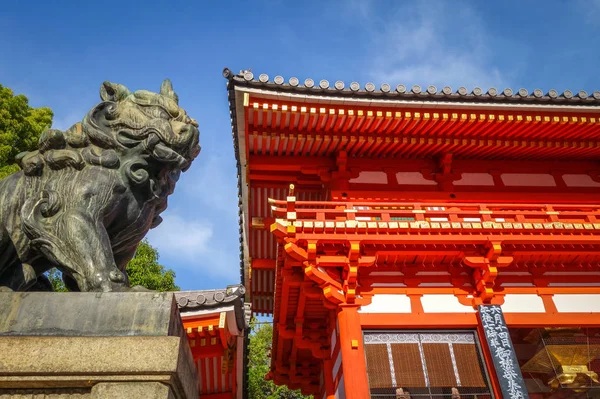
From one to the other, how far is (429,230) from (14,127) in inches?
421

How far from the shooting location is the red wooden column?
6426 millimetres

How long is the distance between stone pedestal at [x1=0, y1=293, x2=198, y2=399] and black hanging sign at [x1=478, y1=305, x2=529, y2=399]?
19.9 ft

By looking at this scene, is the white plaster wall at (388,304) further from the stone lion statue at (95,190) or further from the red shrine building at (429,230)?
the stone lion statue at (95,190)

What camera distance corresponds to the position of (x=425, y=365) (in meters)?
6.85

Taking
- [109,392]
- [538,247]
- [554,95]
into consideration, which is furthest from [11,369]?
[554,95]

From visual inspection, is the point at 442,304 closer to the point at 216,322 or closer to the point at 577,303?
the point at 577,303

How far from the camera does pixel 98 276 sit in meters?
2.18

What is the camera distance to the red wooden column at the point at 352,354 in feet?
21.1

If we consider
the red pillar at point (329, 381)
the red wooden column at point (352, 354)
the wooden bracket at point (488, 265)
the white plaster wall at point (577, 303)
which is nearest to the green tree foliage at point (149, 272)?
the red pillar at point (329, 381)

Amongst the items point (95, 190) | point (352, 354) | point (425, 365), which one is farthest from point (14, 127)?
point (425, 365)

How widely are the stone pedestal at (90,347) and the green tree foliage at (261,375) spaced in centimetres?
1966

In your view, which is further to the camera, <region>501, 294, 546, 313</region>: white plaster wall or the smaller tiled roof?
the smaller tiled roof

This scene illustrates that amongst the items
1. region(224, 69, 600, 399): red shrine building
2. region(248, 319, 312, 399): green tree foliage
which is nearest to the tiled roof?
region(224, 69, 600, 399): red shrine building

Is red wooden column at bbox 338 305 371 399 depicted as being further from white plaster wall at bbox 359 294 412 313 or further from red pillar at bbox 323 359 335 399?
red pillar at bbox 323 359 335 399
